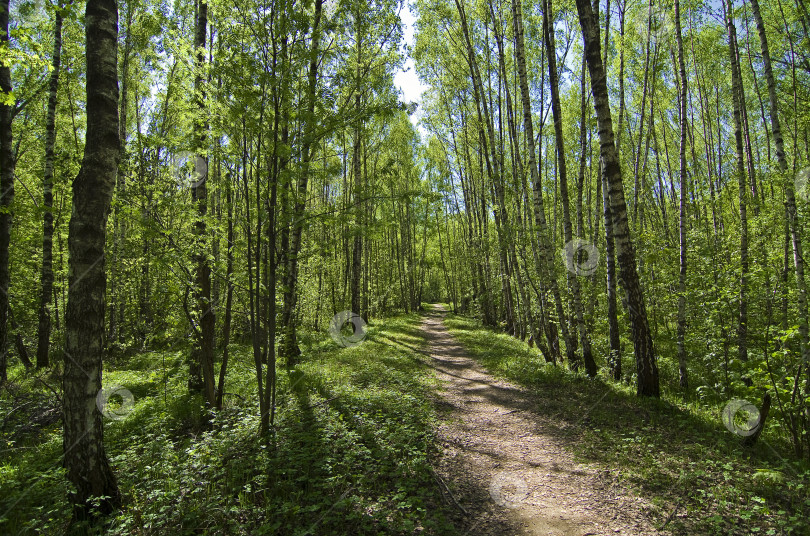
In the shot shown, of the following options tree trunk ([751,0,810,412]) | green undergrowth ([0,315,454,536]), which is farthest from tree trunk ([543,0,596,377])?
green undergrowth ([0,315,454,536])

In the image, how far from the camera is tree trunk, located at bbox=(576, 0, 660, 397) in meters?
6.09

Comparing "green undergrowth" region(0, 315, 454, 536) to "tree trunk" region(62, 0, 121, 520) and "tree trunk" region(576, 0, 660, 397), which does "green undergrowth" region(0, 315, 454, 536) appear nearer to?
"tree trunk" region(62, 0, 121, 520)

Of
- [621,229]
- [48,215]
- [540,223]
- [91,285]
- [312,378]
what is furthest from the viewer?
[48,215]

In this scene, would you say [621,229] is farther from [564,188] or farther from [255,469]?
[255,469]

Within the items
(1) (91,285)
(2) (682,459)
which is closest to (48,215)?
(1) (91,285)

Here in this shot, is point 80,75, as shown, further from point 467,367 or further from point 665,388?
point 665,388

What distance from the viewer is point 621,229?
621 cm

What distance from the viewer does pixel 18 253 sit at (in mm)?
12641

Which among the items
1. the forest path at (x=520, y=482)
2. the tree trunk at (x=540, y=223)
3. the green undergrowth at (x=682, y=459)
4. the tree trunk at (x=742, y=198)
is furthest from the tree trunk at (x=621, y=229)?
the tree trunk at (x=742, y=198)

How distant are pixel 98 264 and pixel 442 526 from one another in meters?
3.76

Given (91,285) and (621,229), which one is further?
(621,229)

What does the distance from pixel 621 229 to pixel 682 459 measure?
3.49 meters

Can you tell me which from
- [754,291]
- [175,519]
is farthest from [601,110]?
[175,519]

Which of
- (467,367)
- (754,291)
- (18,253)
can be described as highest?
(18,253)
